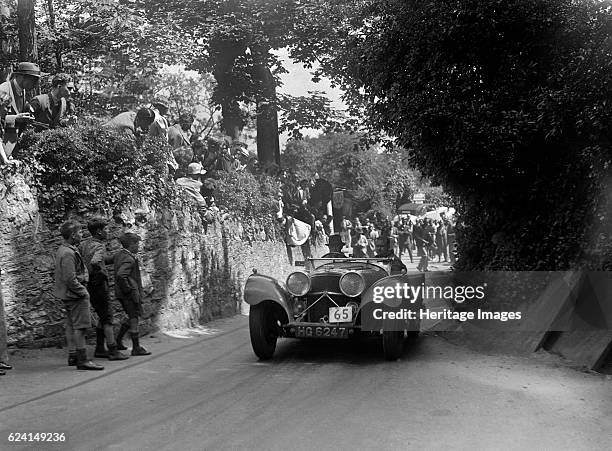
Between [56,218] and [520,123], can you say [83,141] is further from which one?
[520,123]

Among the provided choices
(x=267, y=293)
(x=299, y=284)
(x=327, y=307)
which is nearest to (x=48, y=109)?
(x=267, y=293)

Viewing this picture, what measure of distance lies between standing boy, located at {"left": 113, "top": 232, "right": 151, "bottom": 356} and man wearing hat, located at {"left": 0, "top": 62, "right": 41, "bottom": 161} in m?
1.94

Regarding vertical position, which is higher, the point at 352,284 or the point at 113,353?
the point at 352,284

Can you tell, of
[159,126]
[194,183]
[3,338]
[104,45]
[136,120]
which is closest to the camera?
[3,338]

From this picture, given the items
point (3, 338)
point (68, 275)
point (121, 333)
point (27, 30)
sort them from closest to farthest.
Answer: point (3, 338), point (68, 275), point (121, 333), point (27, 30)

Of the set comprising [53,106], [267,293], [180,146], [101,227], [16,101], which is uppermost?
[53,106]

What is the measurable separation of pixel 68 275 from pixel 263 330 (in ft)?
8.39

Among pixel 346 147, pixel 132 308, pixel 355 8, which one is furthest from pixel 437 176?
pixel 346 147

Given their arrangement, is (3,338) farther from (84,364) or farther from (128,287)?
(128,287)

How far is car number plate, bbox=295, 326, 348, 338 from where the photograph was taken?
8.74m

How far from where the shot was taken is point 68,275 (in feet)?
26.9

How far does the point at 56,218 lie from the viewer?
945 cm

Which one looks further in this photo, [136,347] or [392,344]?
[136,347]

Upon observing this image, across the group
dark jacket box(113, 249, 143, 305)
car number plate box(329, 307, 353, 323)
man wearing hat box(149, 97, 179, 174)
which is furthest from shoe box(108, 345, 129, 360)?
man wearing hat box(149, 97, 179, 174)
